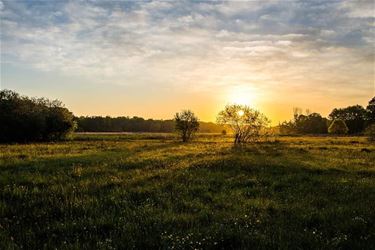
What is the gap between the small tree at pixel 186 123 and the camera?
9062 centimetres

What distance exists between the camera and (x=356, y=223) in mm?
11250

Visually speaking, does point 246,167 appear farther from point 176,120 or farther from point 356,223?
point 176,120

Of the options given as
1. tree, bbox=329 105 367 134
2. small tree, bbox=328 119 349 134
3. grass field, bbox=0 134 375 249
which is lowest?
grass field, bbox=0 134 375 249

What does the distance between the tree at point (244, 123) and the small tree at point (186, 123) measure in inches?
567

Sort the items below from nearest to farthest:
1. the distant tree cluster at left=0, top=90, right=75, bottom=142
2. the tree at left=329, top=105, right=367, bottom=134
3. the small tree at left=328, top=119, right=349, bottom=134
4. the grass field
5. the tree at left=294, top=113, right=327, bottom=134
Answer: the grass field, the distant tree cluster at left=0, top=90, right=75, bottom=142, the small tree at left=328, top=119, right=349, bottom=134, the tree at left=329, top=105, right=367, bottom=134, the tree at left=294, top=113, right=327, bottom=134

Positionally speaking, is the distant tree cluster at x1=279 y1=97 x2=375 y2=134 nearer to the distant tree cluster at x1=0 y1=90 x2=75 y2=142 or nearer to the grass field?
the distant tree cluster at x1=0 y1=90 x2=75 y2=142

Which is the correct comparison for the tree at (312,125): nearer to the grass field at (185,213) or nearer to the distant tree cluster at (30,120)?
the distant tree cluster at (30,120)

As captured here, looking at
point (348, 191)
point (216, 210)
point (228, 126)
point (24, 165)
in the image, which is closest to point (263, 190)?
point (348, 191)

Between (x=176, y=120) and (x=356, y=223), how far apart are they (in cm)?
8029

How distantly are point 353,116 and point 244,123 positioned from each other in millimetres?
119848

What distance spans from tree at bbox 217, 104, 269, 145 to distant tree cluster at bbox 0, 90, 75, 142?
33904 millimetres

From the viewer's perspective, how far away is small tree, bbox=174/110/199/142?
90.6 metres

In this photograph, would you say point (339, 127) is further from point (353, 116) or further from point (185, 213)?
point (185, 213)

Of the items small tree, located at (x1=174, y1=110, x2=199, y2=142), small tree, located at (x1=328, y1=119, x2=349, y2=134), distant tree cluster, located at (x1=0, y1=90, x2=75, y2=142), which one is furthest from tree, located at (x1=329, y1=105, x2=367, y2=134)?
distant tree cluster, located at (x1=0, y1=90, x2=75, y2=142)
